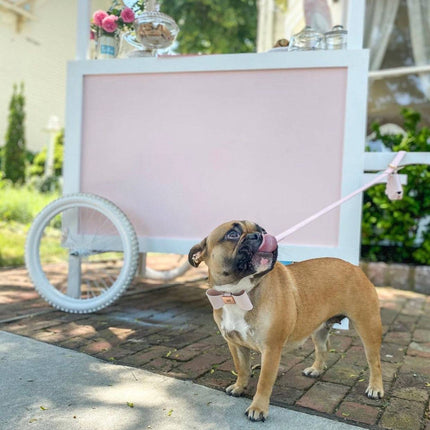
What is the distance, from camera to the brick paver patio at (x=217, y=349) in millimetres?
2391

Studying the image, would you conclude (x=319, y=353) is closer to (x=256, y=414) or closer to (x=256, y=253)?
(x=256, y=414)

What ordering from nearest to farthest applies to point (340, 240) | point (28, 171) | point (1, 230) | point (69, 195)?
point (340, 240) < point (69, 195) < point (1, 230) < point (28, 171)

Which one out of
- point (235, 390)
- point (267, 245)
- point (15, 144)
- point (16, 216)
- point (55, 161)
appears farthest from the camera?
point (55, 161)

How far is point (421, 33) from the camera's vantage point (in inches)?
251

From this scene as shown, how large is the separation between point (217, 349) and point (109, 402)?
3.39 ft

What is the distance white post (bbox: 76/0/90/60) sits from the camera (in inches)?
166

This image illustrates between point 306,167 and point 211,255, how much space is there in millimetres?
1727

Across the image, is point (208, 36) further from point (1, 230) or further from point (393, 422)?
point (393, 422)

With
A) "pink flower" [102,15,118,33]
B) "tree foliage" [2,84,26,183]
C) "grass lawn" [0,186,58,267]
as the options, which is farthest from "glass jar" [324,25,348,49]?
"tree foliage" [2,84,26,183]

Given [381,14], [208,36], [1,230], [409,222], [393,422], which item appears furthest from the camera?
[208,36]

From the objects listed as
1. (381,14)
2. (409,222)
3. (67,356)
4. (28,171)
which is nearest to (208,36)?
(28,171)

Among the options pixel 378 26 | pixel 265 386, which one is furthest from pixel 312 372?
pixel 378 26

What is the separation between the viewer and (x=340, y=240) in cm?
364

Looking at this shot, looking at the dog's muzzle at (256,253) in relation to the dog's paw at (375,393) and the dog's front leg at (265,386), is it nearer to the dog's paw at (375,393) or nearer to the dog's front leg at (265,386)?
the dog's front leg at (265,386)
